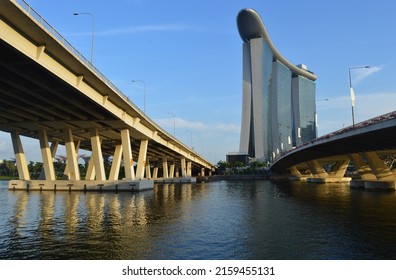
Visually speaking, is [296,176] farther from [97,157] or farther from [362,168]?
[97,157]

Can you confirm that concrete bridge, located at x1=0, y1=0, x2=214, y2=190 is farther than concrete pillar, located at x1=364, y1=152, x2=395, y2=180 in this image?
No

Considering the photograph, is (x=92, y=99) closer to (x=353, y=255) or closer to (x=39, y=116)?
(x=39, y=116)

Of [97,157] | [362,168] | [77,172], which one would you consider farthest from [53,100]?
[362,168]

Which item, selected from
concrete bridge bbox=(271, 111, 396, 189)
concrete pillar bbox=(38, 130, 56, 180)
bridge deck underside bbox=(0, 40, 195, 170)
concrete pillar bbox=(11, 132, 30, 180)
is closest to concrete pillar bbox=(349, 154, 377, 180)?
concrete bridge bbox=(271, 111, 396, 189)

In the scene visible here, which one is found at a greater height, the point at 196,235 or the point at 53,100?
the point at 53,100

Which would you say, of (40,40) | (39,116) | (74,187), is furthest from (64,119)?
(40,40)

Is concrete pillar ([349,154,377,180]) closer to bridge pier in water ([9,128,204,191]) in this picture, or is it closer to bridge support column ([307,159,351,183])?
bridge support column ([307,159,351,183])

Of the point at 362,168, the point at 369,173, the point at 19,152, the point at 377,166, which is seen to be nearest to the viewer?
the point at 377,166

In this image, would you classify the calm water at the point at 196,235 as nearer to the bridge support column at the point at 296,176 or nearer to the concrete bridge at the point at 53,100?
the concrete bridge at the point at 53,100

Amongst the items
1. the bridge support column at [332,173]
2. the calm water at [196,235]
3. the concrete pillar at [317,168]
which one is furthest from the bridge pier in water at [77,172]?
the concrete pillar at [317,168]

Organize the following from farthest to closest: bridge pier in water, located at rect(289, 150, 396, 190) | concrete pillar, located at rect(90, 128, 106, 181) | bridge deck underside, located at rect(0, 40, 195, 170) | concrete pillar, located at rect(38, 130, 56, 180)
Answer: concrete pillar, located at rect(38, 130, 56, 180) < bridge pier in water, located at rect(289, 150, 396, 190) < concrete pillar, located at rect(90, 128, 106, 181) < bridge deck underside, located at rect(0, 40, 195, 170)

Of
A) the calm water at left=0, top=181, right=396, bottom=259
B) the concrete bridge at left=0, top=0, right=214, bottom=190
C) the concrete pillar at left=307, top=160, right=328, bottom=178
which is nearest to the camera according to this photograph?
the calm water at left=0, top=181, right=396, bottom=259
